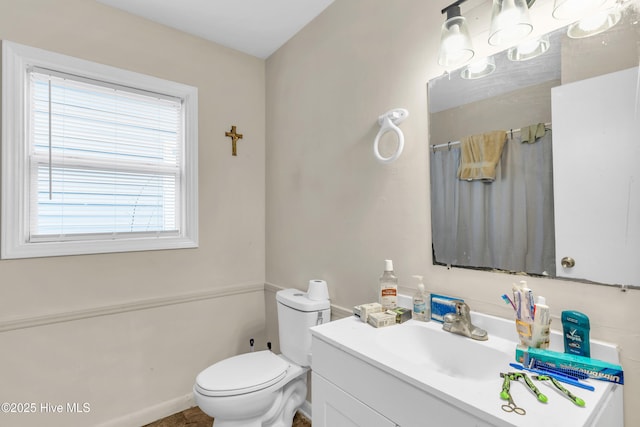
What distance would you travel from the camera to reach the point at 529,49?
1.00 m

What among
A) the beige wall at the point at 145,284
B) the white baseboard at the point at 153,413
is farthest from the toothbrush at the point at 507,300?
the white baseboard at the point at 153,413

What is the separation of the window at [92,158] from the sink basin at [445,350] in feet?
4.90

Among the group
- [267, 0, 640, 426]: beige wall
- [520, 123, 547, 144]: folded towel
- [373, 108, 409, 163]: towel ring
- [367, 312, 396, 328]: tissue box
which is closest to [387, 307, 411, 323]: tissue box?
[367, 312, 396, 328]: tissue box

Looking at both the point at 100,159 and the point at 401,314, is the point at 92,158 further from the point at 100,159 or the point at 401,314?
the point at 401,314

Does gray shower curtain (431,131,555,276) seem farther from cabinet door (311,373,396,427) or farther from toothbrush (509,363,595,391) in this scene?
cabinet door (311,373,396,427)

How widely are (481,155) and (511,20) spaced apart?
42cm

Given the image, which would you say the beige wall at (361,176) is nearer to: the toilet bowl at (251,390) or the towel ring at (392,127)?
the towel ring at (392,127)

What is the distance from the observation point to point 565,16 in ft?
3.01

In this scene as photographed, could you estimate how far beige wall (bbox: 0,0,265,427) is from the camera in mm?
1599

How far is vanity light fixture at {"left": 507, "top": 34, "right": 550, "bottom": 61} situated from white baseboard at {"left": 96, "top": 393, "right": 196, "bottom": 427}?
248 centimetres

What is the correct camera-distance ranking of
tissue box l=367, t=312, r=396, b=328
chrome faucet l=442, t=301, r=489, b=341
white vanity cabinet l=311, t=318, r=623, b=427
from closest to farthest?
1. white vanity cabinet l=311, t=318, r=623, b=427
2. chrome faucet l=442, t=301, r=489, b=341
3. tissue box l=367, t=312, r=396, b=328

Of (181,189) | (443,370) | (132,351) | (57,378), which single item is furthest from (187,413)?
(443,370)

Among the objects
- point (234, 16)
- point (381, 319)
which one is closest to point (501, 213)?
point (381, 319)

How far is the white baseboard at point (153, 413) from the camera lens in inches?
71.0
